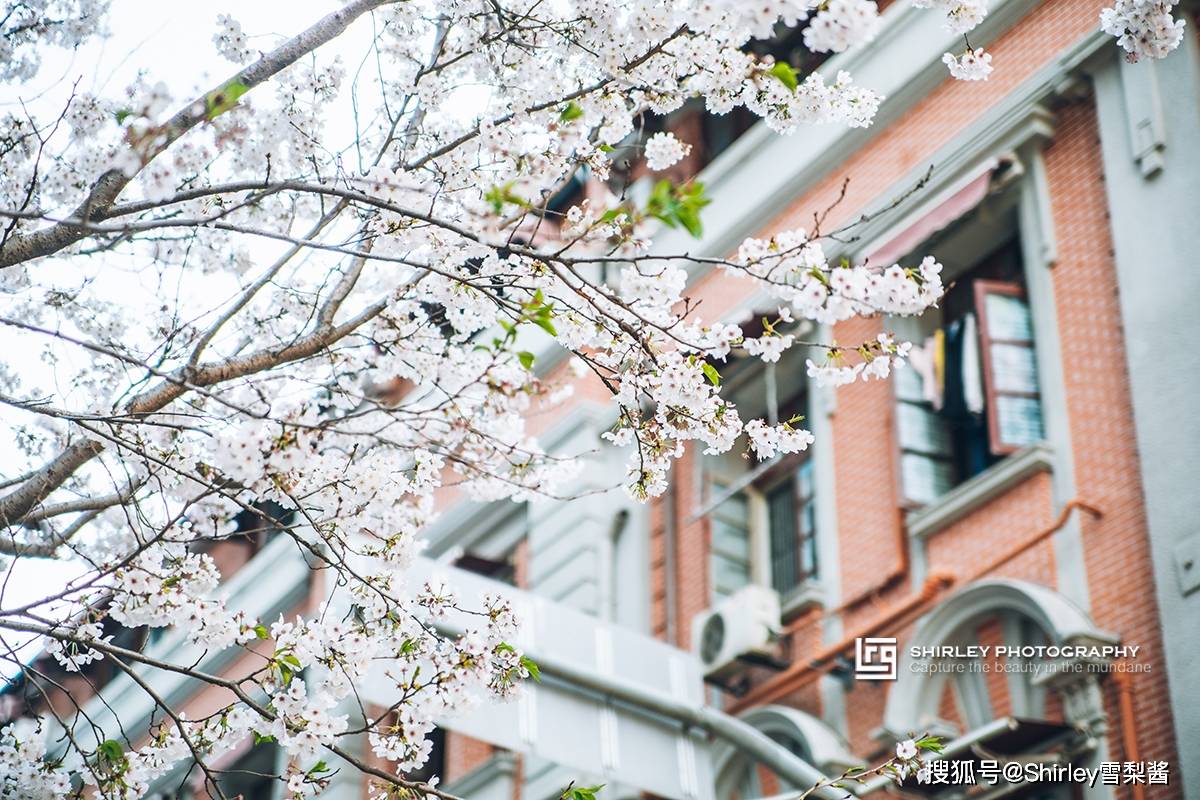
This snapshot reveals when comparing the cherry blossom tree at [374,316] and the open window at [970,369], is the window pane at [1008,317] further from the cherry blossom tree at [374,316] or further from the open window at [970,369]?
the cherry blossom tree at [374,316]

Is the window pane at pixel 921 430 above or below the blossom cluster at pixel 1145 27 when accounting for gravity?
above

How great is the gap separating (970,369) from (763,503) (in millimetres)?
2937

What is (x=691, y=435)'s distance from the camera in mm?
5398

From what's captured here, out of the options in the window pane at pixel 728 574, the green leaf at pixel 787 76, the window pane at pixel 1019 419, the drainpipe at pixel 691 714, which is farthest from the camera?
the window pane at pixel 728 574

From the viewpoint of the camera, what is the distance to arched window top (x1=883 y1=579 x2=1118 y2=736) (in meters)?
8.60

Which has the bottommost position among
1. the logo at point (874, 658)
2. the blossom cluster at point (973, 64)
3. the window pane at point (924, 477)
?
the logo at point (874, 658)

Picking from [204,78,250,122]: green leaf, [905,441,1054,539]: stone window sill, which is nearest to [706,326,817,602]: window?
[905,441,1054,539]: stone window sill

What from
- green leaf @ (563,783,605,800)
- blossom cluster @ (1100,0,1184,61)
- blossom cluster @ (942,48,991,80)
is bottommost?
green leaf @ (563,783,605,800)

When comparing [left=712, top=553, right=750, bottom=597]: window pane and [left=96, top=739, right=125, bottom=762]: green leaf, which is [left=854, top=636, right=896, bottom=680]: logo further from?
[left=96, top=739, right=125, bottom=762]: green leaf

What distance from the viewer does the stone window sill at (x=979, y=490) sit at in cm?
940

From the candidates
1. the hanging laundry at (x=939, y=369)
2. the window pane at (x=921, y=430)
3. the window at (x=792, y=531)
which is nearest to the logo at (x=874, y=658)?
the window at (x=792, y=531)

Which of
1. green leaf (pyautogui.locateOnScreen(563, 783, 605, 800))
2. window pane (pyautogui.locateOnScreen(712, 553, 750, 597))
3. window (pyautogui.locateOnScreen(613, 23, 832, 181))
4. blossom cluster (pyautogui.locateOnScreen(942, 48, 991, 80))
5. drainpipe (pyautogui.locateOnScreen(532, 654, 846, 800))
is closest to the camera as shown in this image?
green leaf (pyautogui.locateOnScreen(563, 783, 605, 800))

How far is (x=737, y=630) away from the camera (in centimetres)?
1090

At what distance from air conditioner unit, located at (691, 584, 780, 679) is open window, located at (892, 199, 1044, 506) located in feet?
4.67
